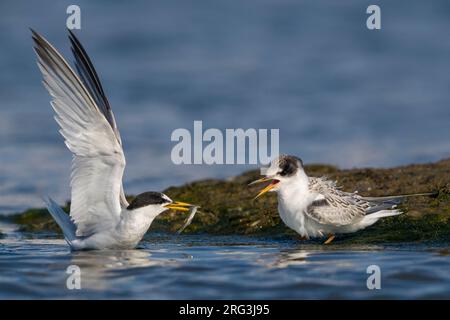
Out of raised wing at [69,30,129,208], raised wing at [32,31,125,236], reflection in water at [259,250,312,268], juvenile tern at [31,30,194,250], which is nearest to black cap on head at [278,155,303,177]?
reflection in water at [259,250,312,268]

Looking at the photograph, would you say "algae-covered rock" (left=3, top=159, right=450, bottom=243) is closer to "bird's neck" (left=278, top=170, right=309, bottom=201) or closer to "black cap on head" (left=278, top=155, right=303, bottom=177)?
"bird's neck" (left=278, top=170, right=309, bottom=201)

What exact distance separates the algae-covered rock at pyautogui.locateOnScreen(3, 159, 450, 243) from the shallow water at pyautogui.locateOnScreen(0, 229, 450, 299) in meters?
0.61

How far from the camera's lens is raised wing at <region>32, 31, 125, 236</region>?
29.3ft

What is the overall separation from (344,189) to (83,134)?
11.9 feet

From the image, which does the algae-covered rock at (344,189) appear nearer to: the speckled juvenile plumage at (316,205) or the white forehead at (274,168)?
the speckled juvenile plumage at (316,205)

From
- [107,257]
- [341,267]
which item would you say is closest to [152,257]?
[107,257]

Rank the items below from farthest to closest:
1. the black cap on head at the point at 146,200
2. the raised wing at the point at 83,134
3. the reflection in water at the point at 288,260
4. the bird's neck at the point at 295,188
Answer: the bird's neck at the point at 295,188, the black cap on head at the point at 146,200, the raised wing at the point at 83,134, the reflection in water at the point at 288,260

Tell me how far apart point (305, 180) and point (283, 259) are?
1.30 meters

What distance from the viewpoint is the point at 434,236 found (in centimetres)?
934

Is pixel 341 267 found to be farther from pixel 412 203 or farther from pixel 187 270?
pixel 412 203

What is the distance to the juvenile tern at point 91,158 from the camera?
8961 millimetres

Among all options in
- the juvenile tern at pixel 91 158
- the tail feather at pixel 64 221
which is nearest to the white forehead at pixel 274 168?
the juvenile tern at pixel 91 158

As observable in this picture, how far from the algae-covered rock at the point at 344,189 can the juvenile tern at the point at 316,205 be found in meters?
0.19

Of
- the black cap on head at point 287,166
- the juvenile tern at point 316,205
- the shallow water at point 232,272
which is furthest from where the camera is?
the black cap on head at point 287,166
